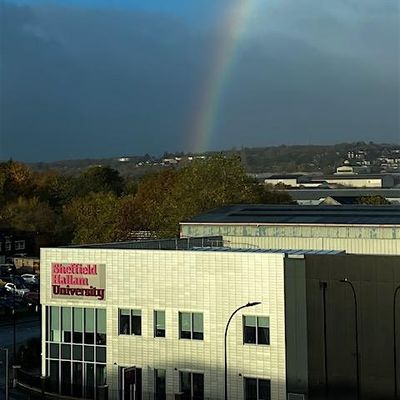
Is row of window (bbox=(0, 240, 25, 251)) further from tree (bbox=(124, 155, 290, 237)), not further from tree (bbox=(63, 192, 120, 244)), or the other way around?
tree (bbox=(124, 155, 290, 237))

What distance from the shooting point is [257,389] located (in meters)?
24.4

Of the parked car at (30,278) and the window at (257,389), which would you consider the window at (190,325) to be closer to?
the window at (257,389)

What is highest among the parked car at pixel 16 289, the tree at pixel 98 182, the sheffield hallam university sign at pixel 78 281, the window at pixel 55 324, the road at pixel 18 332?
the tree at pixel 98 182

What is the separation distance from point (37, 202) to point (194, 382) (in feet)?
219

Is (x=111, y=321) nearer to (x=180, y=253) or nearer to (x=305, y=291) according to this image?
(x=180, y=253)

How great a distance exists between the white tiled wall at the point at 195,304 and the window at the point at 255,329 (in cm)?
20

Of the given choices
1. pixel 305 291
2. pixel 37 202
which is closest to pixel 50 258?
pixel 305 291

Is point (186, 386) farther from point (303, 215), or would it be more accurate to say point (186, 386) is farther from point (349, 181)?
point (349, 181)

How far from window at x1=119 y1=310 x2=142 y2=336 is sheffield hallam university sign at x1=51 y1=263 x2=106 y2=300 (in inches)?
40.5

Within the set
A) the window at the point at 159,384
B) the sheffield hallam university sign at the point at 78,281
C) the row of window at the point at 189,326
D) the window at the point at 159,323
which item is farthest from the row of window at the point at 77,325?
the window at the point at 159,384

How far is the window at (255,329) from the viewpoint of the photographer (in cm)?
2458

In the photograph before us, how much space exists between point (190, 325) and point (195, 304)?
2.47ft

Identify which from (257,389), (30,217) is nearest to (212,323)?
(257,389)

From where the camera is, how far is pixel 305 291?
24.4 meters
